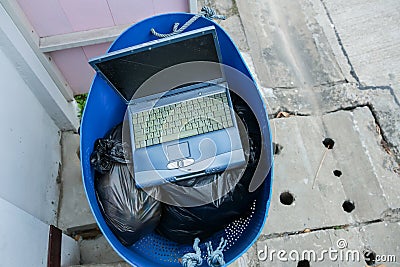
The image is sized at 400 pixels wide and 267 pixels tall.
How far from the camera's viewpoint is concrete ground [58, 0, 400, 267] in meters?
1.72

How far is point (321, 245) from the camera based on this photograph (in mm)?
1700

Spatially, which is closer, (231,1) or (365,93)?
(365,93)

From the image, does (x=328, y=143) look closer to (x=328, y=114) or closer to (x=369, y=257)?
(x=328, y=114)

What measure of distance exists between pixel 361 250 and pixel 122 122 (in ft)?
3.85

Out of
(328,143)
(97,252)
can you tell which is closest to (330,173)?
(328,143)

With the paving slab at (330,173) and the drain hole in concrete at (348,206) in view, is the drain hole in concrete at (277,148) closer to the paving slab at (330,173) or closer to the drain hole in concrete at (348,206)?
the paving slab at (330,173)

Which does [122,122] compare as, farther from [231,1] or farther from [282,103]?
[231,1]

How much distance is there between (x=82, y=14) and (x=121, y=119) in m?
0.47

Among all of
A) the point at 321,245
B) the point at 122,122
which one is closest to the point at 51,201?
the point at 122,122

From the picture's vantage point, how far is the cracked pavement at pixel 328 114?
5.68 feet

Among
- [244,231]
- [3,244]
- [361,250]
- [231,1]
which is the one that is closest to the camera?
[3,244]

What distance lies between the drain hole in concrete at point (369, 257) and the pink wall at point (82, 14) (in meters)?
1.34

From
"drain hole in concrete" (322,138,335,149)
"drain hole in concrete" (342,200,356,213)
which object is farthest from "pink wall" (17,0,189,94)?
"drain hole in concrete" (342,200,356,213)

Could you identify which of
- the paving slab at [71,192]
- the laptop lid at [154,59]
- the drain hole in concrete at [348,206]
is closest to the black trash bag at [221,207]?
the laptop lid at [154,59]
